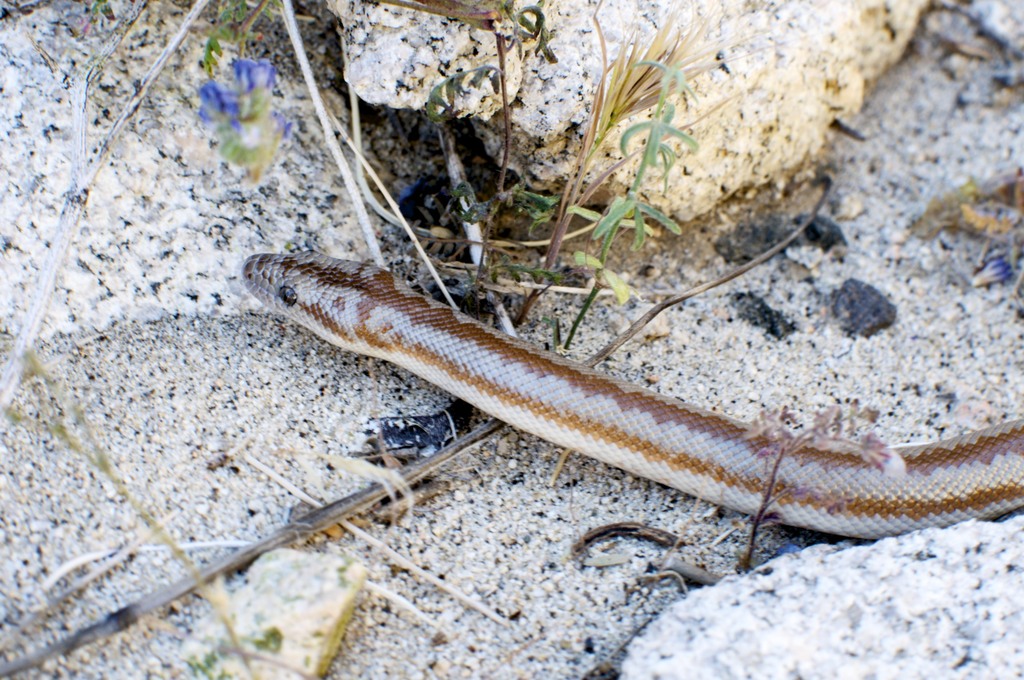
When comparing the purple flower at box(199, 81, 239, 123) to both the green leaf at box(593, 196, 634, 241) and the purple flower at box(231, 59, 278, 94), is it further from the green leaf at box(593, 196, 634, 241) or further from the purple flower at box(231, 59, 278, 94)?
the green leaf at box(593, 196, 634, 241)

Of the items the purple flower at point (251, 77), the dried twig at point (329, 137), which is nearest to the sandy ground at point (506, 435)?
the dried twig at point (329, 137)

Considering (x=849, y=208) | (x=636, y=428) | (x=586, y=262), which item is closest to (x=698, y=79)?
(x=586, y=262)

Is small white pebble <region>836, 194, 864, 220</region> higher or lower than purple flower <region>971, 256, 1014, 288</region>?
higher

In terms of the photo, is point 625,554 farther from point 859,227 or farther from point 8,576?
point 859,227

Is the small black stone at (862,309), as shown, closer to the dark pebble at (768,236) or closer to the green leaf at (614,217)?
the dark pebble at (768,236)

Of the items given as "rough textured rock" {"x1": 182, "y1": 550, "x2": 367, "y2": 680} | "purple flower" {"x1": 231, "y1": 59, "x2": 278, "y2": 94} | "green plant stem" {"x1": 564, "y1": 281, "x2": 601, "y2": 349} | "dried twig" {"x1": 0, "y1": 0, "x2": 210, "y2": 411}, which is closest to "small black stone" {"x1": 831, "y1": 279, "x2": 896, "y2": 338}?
"green plant stem" {"x1": 564, "y1": 281, "x2": 601, "y2": 349}

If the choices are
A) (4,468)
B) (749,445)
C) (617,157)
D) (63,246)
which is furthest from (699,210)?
(4,468)

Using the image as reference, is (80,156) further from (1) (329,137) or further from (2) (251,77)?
(2) (251,77)
